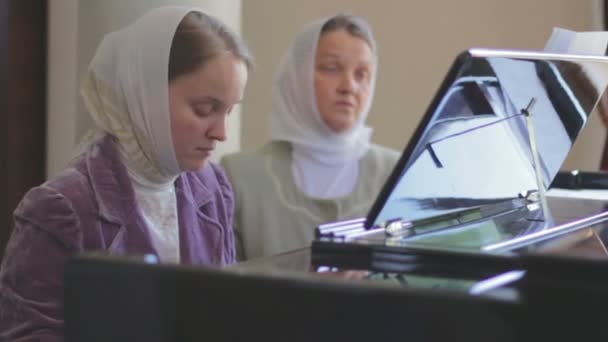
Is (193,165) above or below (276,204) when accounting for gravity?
above

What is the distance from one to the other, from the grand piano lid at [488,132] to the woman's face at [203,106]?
0.43 m

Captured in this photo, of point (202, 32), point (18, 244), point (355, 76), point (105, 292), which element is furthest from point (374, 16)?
point (105, 292)

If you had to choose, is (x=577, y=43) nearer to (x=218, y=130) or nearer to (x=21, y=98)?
(x=218, y=130)

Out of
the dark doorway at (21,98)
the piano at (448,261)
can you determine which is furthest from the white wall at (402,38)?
the piano at (448,261)

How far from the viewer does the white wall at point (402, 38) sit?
4625 mm

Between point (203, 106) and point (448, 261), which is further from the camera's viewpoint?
point (203, 106)

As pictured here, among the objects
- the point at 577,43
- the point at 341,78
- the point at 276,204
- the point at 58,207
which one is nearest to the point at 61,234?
the point at 58,207

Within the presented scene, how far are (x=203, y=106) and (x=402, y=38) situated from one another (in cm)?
308

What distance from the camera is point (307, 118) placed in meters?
3.15

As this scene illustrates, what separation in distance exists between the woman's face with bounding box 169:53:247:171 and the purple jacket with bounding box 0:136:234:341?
127mm

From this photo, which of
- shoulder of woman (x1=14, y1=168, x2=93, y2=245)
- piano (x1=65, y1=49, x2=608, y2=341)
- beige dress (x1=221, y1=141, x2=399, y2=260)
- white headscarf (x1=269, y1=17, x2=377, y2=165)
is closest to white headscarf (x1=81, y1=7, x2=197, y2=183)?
shoulder of woman (x1=14, y1=168, x2=93, y2=245)

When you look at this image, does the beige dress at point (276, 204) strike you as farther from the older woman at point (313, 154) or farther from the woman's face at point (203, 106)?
the woman's face at point (203, 106)

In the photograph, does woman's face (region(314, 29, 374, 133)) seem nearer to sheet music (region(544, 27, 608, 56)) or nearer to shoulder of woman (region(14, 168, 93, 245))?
sheet music (region(544, 27, 608, 56))

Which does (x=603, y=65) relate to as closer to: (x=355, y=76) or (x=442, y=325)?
(x=442, y=325)
